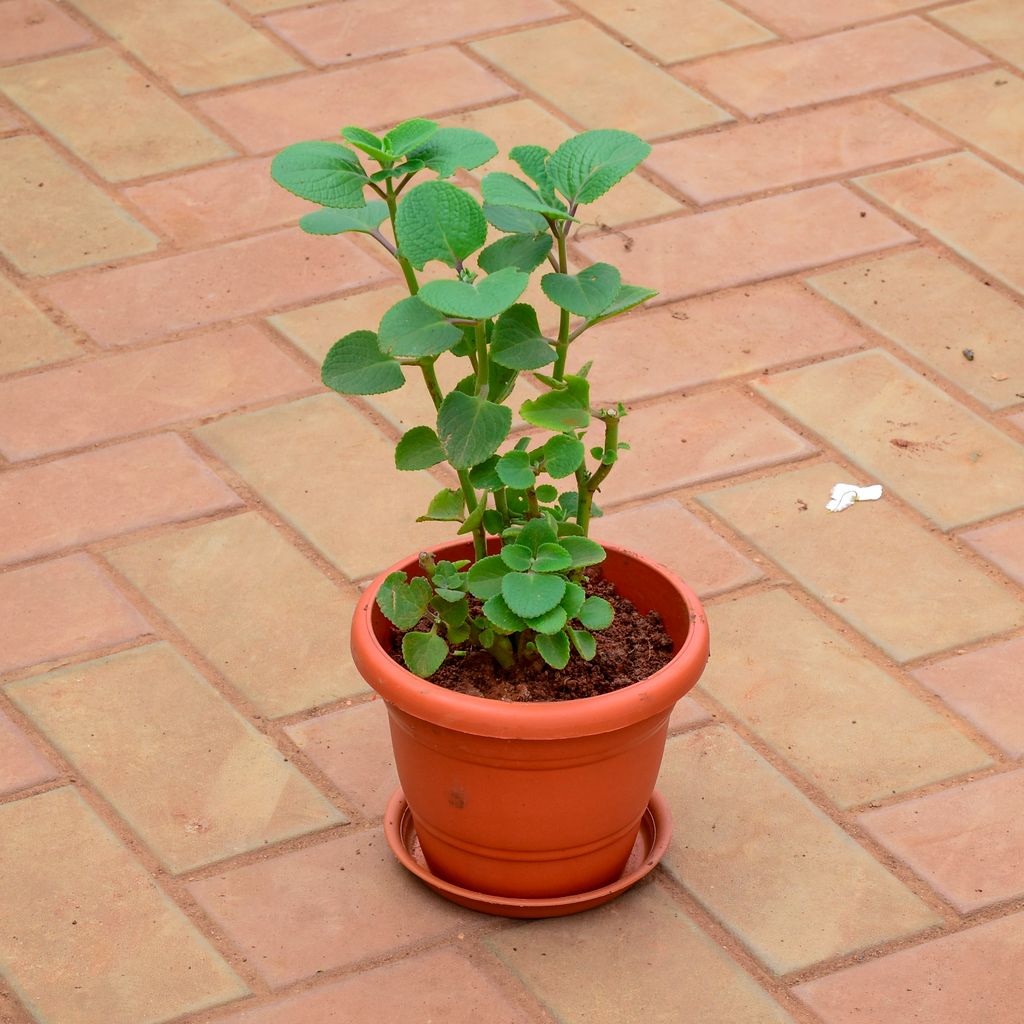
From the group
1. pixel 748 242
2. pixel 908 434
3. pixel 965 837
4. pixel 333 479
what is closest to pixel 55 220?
pixel 333 479

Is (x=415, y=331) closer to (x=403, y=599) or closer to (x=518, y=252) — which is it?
(x=518, y=252)

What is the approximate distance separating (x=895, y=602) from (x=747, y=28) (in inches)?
78.4

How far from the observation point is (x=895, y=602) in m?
2.65

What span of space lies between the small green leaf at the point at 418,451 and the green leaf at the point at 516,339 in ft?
0.42

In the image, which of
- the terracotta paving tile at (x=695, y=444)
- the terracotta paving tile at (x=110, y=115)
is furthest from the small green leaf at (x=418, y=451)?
the terracotta paving tile at (x=110, y=115)

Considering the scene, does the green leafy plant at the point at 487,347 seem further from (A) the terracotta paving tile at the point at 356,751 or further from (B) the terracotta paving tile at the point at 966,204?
(B) the terracotta paving tile at the point at 966,204

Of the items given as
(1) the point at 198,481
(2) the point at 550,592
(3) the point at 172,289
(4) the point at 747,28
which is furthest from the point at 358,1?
(2) the point at 550,592

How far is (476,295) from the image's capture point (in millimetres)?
1764

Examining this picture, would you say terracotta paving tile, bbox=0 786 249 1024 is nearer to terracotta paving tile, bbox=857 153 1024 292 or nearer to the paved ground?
the paved ground

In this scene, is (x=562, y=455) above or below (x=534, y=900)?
above

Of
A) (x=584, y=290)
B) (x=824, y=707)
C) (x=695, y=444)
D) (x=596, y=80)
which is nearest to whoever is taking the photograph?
(x=584, y=290)

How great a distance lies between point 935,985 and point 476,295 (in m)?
0.97

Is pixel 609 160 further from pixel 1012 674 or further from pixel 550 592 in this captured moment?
pixel 1012 674

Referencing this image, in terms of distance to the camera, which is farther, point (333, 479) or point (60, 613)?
point (333, 479)
